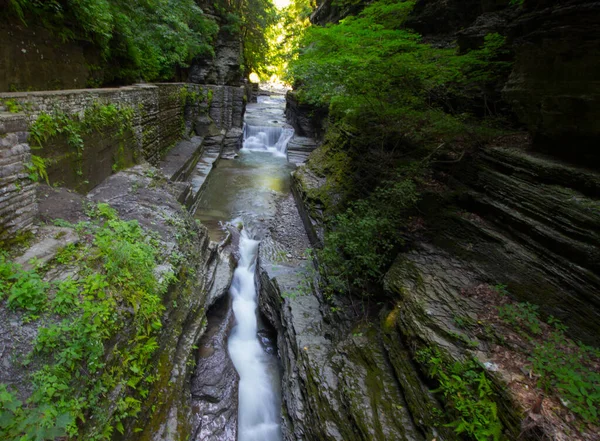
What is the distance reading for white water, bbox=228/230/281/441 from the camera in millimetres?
5020

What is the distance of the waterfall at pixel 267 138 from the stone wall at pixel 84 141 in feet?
19.6

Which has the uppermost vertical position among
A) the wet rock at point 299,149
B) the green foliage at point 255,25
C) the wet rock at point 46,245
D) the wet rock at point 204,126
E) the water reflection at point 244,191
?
the green foliage at point 255,25

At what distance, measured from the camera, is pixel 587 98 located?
3480 mm

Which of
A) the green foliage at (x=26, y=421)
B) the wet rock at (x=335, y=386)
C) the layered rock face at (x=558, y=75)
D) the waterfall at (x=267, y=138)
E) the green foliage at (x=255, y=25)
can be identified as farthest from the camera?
the green foliage at (x=255, y=25)

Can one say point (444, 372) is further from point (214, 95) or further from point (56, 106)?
point (214, 95)

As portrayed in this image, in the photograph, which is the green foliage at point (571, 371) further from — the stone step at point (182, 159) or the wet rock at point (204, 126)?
the wet rock at point (204, 126)

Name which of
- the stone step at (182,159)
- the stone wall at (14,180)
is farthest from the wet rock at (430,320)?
the stone step at (182,159)

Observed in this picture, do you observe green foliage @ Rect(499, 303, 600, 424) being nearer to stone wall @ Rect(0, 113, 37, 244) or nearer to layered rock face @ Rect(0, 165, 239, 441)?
layered rock face @ Rect(0, 165, 239, 441)

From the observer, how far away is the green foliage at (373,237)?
5.50m

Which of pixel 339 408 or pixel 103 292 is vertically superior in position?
pixel 103 292

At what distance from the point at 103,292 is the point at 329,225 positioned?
527 centimetres

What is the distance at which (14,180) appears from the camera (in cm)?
354

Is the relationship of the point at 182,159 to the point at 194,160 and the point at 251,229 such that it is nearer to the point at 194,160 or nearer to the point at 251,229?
the point at 194,160

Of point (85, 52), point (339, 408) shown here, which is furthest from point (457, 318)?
point (85, 52)
